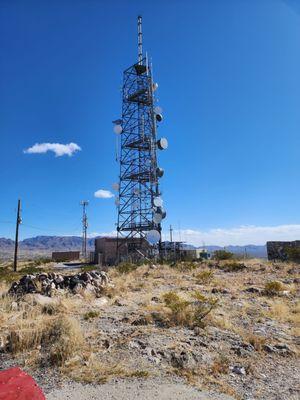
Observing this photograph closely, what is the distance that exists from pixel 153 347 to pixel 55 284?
336 inches

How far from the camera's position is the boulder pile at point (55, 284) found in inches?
570

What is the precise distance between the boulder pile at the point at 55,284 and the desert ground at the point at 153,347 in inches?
28.2

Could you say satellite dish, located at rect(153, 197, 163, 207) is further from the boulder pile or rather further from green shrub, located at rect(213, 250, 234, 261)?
the boulder pile

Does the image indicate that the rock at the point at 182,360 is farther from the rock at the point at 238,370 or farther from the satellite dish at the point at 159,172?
the satellite dish at the point at 159,172

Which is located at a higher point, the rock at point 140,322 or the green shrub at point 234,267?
the green shrub at point 234,267

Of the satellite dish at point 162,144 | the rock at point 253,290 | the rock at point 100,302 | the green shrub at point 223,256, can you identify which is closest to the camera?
the rock at point 100,302

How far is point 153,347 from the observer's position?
819 centimetres

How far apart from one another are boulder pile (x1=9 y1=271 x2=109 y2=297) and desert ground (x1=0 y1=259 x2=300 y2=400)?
0.72 m

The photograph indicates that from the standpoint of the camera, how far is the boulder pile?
1448 cm

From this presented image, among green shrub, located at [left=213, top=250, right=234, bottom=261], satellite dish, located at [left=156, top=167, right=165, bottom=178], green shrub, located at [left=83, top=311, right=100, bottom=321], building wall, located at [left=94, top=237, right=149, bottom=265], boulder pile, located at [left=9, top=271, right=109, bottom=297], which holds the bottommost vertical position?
green shrub, located at [left=83, top=311, right=100, bottom=321]

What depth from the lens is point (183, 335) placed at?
9.17 m

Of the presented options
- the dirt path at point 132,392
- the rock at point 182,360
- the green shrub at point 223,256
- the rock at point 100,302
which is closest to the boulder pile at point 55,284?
the rock at point 100,302

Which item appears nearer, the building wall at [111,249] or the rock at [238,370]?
the rock at [238,370]

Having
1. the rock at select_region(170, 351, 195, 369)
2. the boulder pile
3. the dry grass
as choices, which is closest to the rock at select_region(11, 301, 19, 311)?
the boulder pile
